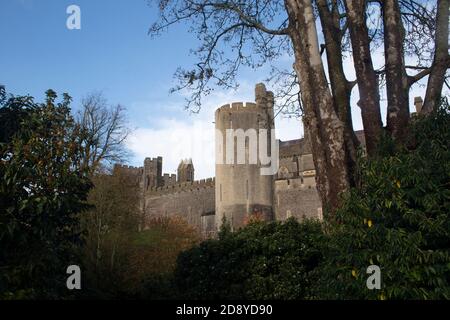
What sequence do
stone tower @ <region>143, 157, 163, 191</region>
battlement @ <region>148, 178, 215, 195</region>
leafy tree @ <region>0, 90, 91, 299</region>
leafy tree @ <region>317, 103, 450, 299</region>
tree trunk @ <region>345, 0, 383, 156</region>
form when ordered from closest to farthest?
leafy tree @ <region>317, 103, 450, 299</region> → leafy tree @ <region>0, 90, 91, 299</region> → tree trunk @ <region>345, 0, 383, 156</region> → battlement @ <region>148, 178, 215, 195</region> → stone tower @ <region>143, 157, 163, 191</region>

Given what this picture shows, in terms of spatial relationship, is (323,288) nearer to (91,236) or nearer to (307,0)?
(307,0)

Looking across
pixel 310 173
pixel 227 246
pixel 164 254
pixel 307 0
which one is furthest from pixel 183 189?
pixel 307 0

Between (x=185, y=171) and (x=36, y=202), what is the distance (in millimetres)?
58638

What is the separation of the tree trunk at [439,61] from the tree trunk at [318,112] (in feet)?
5.21

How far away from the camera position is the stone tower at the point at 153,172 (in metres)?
62.0

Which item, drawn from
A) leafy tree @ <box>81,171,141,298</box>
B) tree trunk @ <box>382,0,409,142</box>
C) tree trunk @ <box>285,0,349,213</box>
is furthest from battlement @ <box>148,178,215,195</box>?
tree trunk @ <box>382,0,409,142</box>

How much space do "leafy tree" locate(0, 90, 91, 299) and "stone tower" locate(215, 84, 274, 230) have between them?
35.0 m

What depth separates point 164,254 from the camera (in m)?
24.0

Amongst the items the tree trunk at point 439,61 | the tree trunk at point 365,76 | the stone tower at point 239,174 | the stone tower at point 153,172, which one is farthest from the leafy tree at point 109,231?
the stone tower at point 153,172

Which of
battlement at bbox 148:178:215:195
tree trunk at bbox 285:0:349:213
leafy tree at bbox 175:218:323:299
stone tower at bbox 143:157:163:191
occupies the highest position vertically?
stone tower at bbox 143:157:163:191

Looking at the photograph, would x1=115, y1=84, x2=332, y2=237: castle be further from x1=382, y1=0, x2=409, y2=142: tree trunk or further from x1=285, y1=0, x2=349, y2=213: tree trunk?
x1=382, y1=0, x2=409, y2=142: tree trunk

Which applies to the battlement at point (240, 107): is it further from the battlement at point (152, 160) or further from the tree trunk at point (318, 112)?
the tree trunk at point (318, 112)

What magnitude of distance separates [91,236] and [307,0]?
16122 millimetres

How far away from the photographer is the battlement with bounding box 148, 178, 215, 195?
5249 cm
